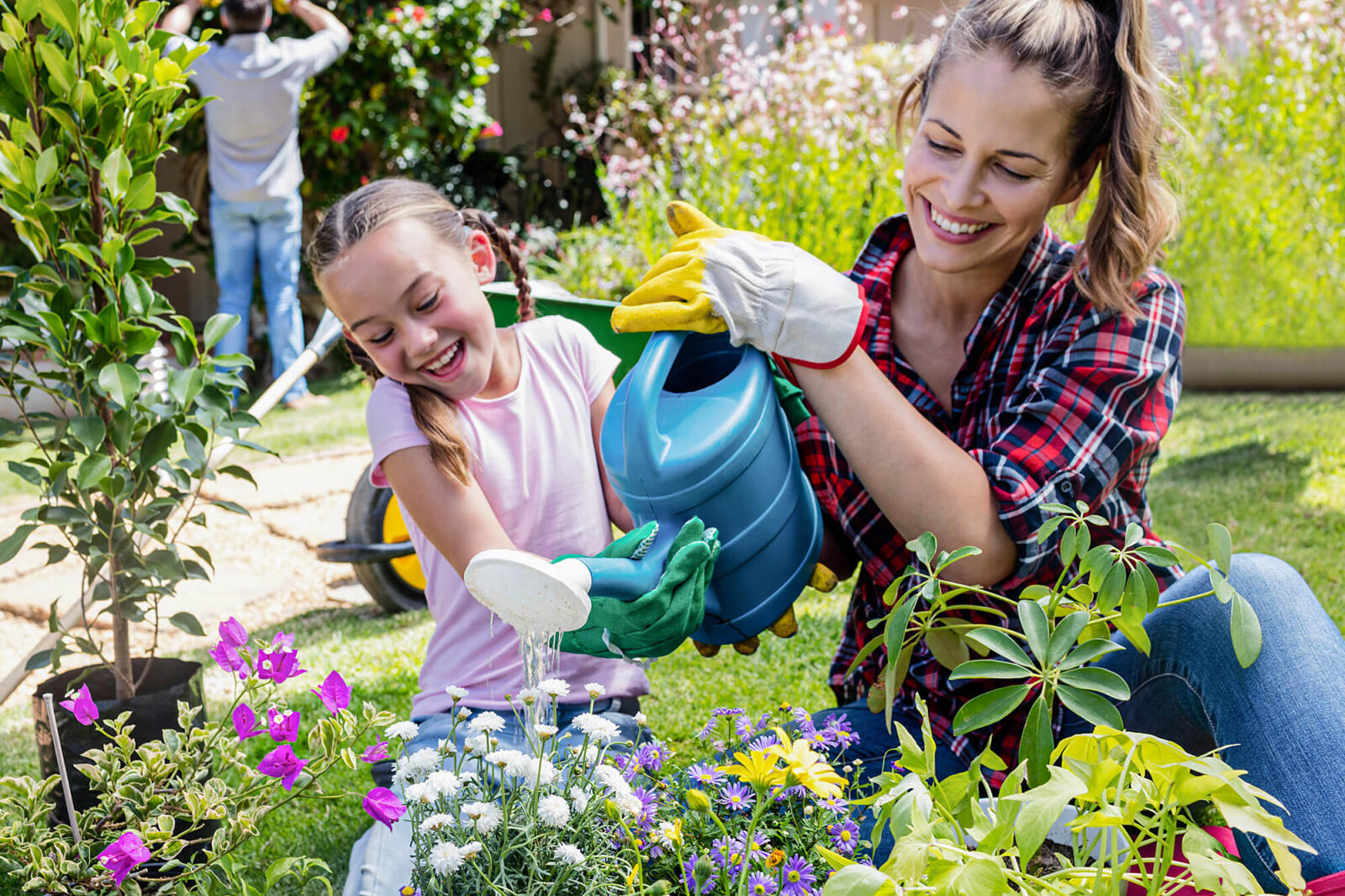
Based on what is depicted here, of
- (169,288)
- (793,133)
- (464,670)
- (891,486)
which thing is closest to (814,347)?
(891,486)

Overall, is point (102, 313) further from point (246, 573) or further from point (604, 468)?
point (246, 573)

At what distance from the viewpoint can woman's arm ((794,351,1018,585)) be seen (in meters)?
1.06

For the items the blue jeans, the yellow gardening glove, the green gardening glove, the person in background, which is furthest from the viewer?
the blue jeans

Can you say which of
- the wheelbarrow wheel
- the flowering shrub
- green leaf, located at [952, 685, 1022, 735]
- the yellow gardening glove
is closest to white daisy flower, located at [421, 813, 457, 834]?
the flowering shrub

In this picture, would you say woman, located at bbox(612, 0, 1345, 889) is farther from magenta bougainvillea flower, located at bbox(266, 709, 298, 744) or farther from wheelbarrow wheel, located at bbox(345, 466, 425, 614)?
wheelbarrow wheel, located at bbox(345, 466, 425, 614)

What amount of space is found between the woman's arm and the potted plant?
0.90 m

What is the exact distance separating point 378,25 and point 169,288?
8.31 ft

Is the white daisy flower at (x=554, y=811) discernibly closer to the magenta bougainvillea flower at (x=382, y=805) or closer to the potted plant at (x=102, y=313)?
the magenta bougainvillea flower at (x=382, y=805)

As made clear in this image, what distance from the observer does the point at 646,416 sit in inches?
38.6

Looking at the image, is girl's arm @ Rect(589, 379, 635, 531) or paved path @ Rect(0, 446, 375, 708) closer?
girl's arm @ Rect(589, 379, 635, 531)

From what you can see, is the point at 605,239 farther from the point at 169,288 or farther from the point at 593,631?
the point at 593,631

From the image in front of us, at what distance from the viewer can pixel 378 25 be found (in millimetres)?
5309

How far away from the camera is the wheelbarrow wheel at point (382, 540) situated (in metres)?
2.48

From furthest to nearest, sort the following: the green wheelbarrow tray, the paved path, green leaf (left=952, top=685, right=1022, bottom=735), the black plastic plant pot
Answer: the paved path, the green wheelbarrow tray, the black plastic plant pot, green leaf (left=952, top=685, right=1022, bottom=735)
